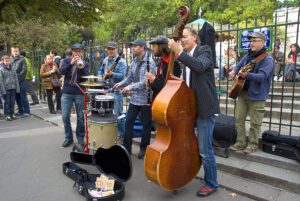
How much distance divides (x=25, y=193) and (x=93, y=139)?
149cm

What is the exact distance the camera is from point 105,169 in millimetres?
4723

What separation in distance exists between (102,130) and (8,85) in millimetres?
4939

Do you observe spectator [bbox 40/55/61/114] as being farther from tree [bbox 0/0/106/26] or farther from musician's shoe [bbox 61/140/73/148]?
tree [bbox 0/0/106/26]

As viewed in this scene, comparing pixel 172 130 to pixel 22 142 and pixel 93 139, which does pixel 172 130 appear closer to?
pixel 93 139

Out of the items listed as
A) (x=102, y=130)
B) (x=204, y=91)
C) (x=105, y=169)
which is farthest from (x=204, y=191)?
(x=102, y=130)

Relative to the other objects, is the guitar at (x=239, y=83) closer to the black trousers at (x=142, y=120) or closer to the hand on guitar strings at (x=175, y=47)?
the black trousers at (x=142, y=120)

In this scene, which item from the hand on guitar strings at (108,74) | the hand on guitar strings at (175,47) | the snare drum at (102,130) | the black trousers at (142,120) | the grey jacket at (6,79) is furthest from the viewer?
the grey jacket at (6,79)

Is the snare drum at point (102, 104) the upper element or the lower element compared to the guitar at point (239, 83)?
lower

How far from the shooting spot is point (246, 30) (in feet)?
18.0

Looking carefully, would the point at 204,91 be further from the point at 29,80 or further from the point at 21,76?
the point at 29,80

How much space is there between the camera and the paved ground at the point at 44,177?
4.16 m

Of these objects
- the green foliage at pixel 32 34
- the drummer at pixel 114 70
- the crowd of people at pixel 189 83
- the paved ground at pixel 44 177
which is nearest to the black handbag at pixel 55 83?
the paved ground at pixel 44 177

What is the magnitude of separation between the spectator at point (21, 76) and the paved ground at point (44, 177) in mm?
2551

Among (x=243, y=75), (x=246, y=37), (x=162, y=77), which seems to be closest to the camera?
(x=243, y=75)
